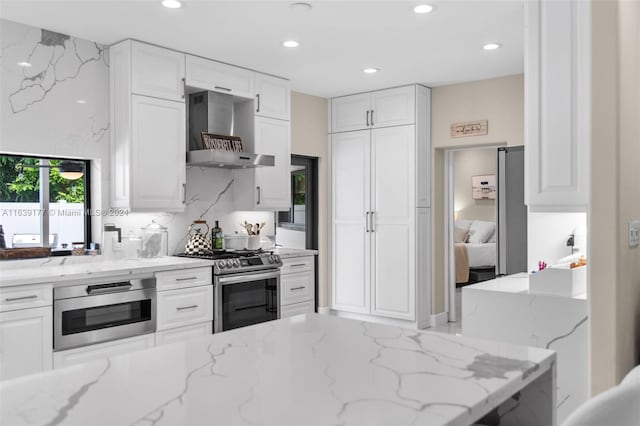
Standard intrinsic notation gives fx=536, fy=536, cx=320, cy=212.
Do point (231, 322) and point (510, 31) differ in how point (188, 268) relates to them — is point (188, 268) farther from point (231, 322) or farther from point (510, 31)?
point (510, 31)

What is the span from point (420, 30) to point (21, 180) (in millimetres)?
3032

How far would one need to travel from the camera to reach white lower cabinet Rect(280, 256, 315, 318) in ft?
15.6

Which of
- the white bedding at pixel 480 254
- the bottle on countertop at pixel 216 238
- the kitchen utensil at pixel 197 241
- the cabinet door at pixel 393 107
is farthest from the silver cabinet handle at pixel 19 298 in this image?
the white bedding at pixel 480 254

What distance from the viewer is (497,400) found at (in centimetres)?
108

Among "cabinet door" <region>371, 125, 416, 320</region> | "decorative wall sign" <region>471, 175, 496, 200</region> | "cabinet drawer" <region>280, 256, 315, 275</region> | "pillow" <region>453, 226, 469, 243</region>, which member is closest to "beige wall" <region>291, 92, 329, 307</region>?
"cabinet door" <region>371, 125, 416, 320</region>

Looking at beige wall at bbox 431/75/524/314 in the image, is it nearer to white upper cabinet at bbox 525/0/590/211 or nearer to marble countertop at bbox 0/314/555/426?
white upper cabinet at bbox 525/0/590/211

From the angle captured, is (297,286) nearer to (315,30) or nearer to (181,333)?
(181,333)

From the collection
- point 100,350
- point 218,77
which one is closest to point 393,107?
point 218,77

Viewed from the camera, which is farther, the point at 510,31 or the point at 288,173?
the point at 288,173

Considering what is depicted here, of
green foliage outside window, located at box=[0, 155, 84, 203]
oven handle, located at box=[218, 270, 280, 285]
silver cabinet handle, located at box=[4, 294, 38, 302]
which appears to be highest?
green foliage outside window, located at box=[0, 155, 84, 203]

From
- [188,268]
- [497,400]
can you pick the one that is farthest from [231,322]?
[497,400]

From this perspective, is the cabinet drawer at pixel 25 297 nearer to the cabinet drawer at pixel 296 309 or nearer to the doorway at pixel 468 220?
the cabinet drawer at pixel 296 309

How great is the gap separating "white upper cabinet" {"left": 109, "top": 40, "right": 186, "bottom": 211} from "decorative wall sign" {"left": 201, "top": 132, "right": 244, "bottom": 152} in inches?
8.2

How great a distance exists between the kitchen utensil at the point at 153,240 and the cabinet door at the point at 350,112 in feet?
8.28
